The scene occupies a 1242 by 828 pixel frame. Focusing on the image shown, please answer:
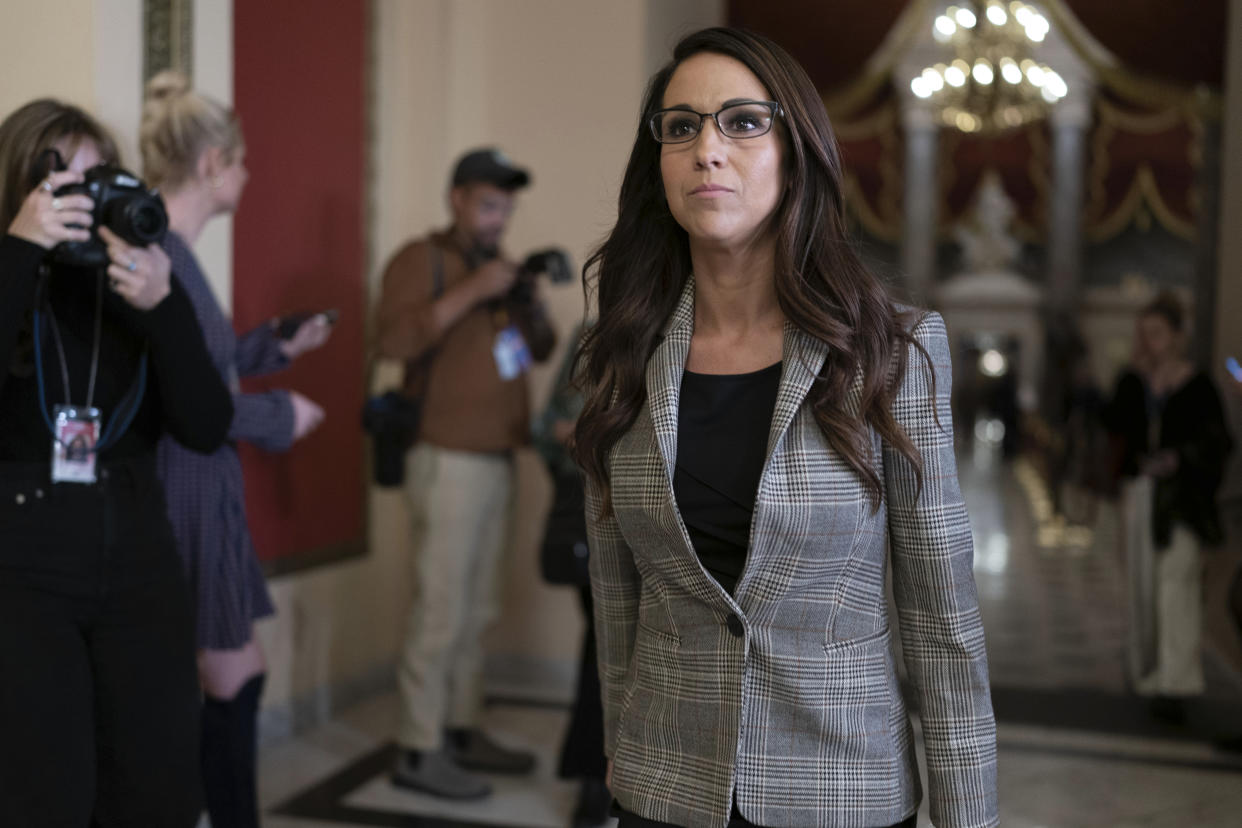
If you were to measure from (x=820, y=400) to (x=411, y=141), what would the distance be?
3.95 meters

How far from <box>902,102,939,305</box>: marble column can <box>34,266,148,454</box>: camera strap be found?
54.1 feet

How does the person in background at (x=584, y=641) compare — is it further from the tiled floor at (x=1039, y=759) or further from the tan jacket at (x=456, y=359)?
the tan jacket at (x=456, y=359)

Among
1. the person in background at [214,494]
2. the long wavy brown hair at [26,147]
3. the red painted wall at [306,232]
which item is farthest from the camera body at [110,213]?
the red painted wall at [306,232]

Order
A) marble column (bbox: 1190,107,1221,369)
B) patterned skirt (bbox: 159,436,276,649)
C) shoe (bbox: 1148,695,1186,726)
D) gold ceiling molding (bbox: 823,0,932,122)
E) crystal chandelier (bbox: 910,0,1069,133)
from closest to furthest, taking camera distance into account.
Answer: patterned skirt (bbox: 159,436,276,649), shoe (bbox: 1148,695,1186,726), gold ceiling molding (bbox: 823,0,932,122), crystal chandelier (bbox: 910,0,1069,133), marble column (bbox: 1190,107,1221,369)

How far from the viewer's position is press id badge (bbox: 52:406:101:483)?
203 centimetres

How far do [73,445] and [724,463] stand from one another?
3.69ft

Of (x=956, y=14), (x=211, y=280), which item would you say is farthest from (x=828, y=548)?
(x=956, y=14)

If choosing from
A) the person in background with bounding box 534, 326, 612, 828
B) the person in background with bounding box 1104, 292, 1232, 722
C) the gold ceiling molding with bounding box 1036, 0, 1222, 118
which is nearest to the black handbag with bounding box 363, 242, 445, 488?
the person in background with bounding box 534, 326, 612, 828

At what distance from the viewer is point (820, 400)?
1.51 metres

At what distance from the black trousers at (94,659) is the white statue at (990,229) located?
18.2m

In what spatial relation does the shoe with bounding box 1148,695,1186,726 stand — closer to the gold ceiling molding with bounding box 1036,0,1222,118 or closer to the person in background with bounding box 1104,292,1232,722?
the person in background with bounding box 1104,292,1232,722

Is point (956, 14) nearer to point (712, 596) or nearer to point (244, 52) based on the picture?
point (244, 52)

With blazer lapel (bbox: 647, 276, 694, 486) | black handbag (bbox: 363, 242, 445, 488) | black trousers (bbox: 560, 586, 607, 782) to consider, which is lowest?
black trousers (bbox: 560, 586, 607, 782)

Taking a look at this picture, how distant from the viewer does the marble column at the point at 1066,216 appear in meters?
17.9
